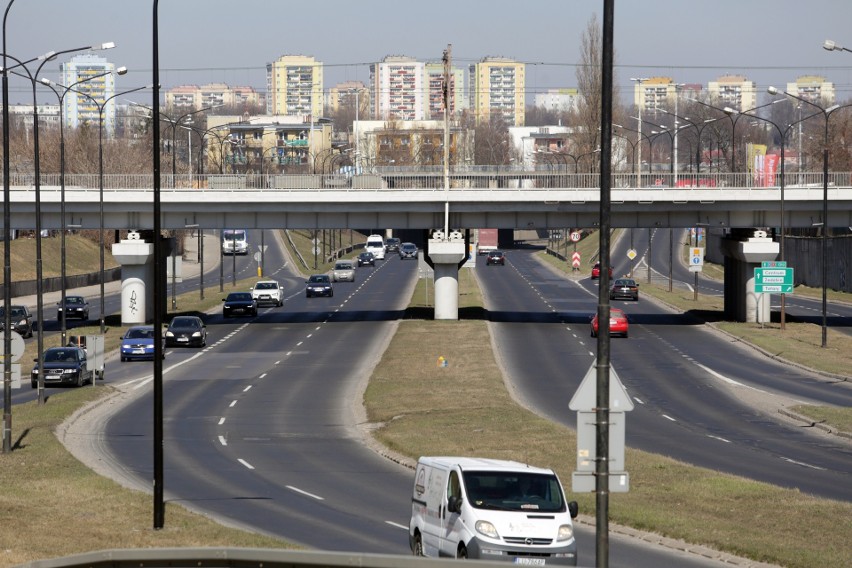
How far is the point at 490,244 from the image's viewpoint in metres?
170

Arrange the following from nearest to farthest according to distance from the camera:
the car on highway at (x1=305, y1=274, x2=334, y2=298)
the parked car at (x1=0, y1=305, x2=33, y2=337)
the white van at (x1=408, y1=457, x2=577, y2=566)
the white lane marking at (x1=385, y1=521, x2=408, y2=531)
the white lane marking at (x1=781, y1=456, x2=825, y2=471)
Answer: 1. the white van at (x1=408, y1=457, x2=577, y2=566)
2. the white lane marking at (x1=385, y1=521, x2=408, y2=531)
3. the white lane marking at (x1=781, y1=456, x2=825, y2=471)
4. the parked car at (x1=0, y1=305, x2=33, y2=337)
5. the car on highway at (x1=305, y1=274, x2=334, y2=298)

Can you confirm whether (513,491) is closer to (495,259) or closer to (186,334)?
(186,334)

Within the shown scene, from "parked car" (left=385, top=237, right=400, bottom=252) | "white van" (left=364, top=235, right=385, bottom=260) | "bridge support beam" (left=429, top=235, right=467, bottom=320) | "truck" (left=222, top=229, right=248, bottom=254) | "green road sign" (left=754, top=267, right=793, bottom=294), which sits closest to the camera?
"green road sign" (left=754, top=267, right=793, bottom=294)

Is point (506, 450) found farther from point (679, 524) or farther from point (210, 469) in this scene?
point (679, 524)

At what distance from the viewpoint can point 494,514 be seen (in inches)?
783

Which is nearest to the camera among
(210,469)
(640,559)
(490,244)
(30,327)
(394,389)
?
(640,559)

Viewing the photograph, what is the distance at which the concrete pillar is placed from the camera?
7869 centimetres

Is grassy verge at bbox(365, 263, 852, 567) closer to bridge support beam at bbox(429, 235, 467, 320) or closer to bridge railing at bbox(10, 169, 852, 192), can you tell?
bridge support beam at bbox(429, 235, 467, 320)

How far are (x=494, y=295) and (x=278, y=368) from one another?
152 feet

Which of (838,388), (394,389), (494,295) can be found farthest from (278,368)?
(494,295)

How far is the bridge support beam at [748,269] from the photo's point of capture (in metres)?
79.1

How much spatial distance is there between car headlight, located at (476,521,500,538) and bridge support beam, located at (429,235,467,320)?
58.2 metres

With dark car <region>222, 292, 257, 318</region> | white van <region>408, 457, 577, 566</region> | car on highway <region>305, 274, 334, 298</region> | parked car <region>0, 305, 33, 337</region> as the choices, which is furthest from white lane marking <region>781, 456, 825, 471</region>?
car on highway <region>305, 274, 334, 298</region>

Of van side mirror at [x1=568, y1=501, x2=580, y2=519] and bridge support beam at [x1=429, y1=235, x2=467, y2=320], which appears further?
bridge support beam at [x1=429, y1=235, x2=467, y2=320]
